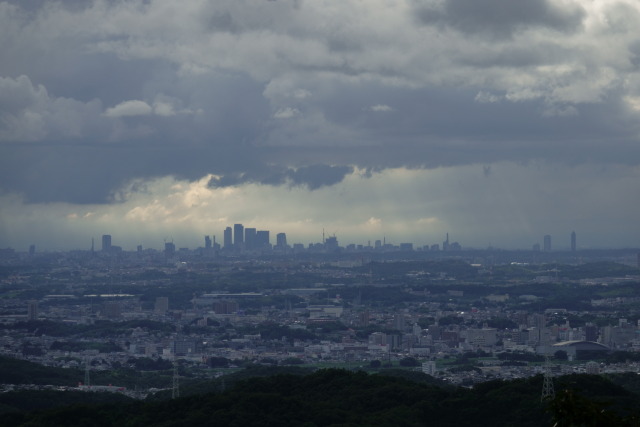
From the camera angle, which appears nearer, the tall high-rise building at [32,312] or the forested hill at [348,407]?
the forested hill at [348,407]

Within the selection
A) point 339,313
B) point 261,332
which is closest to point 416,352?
point 261,332

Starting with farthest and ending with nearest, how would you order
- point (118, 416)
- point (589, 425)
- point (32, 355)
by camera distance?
point (32, 355) → point (118, 416) → point (589, 425)

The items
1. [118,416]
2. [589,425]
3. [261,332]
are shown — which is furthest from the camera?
[261,332]

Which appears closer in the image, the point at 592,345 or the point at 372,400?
the point at 372,400

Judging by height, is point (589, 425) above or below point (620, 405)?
above

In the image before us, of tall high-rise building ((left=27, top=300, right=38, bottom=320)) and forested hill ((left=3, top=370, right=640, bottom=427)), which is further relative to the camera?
tall high-rise building ((left=27, top=300, right=38, bottom=320))

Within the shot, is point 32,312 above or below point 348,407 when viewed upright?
below

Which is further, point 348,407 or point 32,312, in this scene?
point 32,312

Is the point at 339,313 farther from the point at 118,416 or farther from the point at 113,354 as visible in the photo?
the point at 118,416
